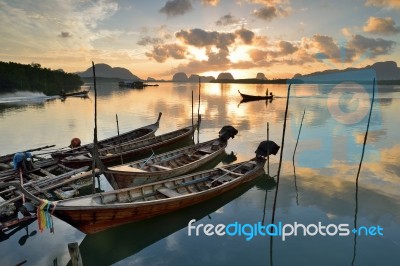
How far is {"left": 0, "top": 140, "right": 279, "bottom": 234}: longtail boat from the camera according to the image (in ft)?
31.4

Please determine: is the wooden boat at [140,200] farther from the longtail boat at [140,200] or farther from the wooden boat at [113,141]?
the wooden boat at [113,141]

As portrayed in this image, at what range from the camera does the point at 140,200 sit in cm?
1227

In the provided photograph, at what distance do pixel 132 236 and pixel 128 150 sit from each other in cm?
1055

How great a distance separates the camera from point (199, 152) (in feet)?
66.4

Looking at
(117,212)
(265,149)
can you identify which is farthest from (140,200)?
(265,149)

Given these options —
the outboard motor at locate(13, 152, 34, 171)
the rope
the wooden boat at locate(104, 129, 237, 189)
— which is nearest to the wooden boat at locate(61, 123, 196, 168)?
the outboard motor at locate(13, 152, 34, 171)

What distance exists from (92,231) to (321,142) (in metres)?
23.9

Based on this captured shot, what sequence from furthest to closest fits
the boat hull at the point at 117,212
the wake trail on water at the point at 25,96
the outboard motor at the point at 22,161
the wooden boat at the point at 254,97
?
the wooden boat at the point at 254,97
the wake trail on water at the point at 25,96
the outboard motor at the point at 22,161
the boat hull at the point at 117,212

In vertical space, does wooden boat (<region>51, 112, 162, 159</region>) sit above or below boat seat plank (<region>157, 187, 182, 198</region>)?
above

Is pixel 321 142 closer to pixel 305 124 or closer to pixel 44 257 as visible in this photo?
pixel 305 124

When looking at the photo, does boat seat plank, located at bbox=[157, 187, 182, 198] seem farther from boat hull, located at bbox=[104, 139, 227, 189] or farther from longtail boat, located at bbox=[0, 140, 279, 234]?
boat hull, located at bbox=[104, 139, 227, 189]

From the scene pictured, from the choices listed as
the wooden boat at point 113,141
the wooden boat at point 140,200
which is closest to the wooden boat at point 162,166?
the wooden boat at point 140,200

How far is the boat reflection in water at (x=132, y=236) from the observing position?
408 inches

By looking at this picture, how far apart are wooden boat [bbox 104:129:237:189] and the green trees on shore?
7488cm
